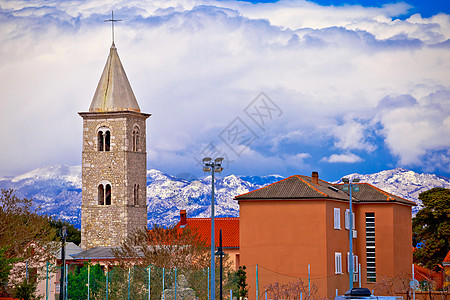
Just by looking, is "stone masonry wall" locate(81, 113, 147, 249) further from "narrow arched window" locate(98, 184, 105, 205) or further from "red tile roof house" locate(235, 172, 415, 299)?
"red tile roof house" locate(235, 172, 415, 299)

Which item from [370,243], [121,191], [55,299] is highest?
[121,191]

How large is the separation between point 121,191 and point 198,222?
8.75 meters

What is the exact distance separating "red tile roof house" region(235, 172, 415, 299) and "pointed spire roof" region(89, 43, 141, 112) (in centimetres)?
3060

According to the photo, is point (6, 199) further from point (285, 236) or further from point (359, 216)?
point (359, 216)

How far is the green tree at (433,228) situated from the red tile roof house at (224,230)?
667 inches

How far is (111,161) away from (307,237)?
115 feet

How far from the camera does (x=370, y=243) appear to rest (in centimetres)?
6034

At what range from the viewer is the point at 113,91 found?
85312 mm

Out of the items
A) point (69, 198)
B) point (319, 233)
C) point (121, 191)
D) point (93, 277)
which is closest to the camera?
point (93, 277)

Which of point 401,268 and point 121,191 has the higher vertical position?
point 121,191

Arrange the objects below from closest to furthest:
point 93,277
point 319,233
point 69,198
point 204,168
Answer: point 204,168
point 93,277
point 319,233
point 69,198

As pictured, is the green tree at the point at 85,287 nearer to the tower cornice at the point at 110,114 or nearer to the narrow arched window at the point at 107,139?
the tower cornice at the point at 110,114

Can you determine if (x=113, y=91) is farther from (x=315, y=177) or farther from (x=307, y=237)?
(x=307, y=237)

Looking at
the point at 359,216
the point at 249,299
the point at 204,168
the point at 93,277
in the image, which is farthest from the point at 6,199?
the point at 359,216
